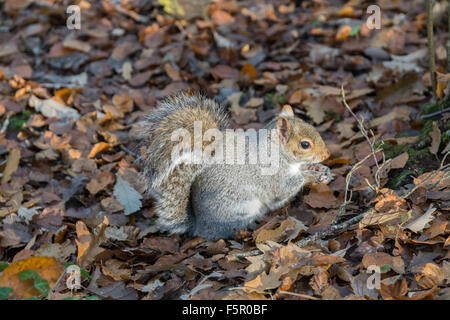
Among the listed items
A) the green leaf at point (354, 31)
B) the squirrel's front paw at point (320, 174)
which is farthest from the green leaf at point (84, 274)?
the green leaf at point (354, 31)

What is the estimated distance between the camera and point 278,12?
16.6ft

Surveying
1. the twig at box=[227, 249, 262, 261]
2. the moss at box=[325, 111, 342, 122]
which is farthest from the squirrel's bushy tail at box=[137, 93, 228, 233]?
the moss at box=[325, 111, 342, 122]

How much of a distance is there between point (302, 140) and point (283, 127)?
→ 0.13 meters

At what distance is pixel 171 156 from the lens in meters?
2.72

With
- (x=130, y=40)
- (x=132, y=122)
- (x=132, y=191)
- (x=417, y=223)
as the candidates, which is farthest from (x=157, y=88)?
(x=417, y=223)

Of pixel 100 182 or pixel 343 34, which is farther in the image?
pixel 343 34

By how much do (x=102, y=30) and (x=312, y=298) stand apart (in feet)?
12.5

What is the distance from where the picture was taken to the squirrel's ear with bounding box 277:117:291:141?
2.68m

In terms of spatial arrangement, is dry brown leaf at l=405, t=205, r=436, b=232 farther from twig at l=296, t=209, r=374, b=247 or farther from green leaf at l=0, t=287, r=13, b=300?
green leaf at l=0, t=287, r=13, b=300

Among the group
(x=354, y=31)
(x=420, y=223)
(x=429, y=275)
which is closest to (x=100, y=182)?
(x=420, y=223)

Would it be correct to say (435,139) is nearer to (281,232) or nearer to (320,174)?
(320,174)

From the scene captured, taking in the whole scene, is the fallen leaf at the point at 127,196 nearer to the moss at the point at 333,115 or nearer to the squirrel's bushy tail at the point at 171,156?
the squirrel's bushy tail at the point at 171,156

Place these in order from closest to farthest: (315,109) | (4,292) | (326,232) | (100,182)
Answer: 1. (4,292)
2. (326,232)
3. (100,182)
4. (315,109)

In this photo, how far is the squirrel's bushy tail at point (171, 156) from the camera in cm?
275
